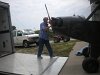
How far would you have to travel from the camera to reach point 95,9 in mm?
8586

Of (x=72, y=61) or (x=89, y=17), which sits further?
(x=72, y=61)

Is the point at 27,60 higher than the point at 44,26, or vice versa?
the point at 44,26

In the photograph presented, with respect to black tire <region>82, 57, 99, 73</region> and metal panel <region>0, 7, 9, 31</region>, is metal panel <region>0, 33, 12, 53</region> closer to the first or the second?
metal panel <region>0, 7, 9, 31</region>

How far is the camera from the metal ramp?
26.7 feet

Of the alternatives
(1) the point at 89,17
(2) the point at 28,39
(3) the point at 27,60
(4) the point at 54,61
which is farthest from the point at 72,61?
(2) the point at 28,39

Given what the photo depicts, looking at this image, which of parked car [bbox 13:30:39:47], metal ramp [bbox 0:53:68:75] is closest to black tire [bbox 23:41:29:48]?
parked car [bbox 13:30:39:47]

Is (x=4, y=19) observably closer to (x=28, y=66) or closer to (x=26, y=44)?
(x=28, y=66)

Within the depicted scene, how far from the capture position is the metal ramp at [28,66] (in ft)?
26.7

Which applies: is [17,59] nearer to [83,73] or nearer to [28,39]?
[83,73]

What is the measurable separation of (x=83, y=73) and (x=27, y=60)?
2.76 metres

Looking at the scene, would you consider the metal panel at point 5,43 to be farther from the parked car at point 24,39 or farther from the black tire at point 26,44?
the parked car at point 24,39

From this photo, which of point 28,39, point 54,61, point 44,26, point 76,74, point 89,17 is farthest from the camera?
point 28,39

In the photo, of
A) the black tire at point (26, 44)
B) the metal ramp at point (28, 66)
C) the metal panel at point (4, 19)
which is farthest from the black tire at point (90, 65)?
the black tire at point (26, 44)

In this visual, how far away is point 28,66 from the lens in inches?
354
